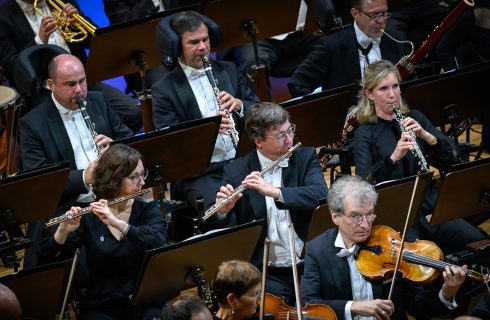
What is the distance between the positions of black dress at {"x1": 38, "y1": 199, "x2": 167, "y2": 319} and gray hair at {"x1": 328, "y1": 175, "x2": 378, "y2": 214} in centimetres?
88

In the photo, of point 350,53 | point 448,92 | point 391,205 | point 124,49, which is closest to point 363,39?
point 350,53

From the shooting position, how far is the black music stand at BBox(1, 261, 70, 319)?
397cm

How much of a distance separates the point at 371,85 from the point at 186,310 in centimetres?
225

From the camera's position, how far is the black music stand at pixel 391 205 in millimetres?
4297

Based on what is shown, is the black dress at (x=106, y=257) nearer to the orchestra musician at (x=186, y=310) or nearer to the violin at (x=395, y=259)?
the violin at (x=395, y=259)

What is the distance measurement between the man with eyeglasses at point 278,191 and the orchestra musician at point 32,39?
5.83 feet

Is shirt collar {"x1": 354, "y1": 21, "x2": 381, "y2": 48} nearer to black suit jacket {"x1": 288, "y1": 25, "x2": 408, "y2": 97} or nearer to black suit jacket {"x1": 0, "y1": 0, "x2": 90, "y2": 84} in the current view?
black suit jacket {"x1": 288, "y1": 25, "x2": 408, "y2": 97}

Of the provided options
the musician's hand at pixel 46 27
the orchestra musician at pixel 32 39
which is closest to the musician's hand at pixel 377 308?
the orchestra musician at pixel 32 39

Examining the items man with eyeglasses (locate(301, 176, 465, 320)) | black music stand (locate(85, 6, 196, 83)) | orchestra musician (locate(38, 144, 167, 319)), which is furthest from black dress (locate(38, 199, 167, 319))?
black music stand (locate(85, 6, 196, 83))

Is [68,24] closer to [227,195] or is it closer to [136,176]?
[136,176]

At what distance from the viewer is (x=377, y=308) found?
12.3 ft

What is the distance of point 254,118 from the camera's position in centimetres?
458

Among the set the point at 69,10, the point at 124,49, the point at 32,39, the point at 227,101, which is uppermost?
the point at 69,10

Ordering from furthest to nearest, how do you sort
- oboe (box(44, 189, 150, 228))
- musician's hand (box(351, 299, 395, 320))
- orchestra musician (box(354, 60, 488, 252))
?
1. orchestra musician (box(354, 60, 488, 252))
2. oboe (box(44, 189, 150, 228))
3. musician's hand (box(351, 299, 395, 320))
